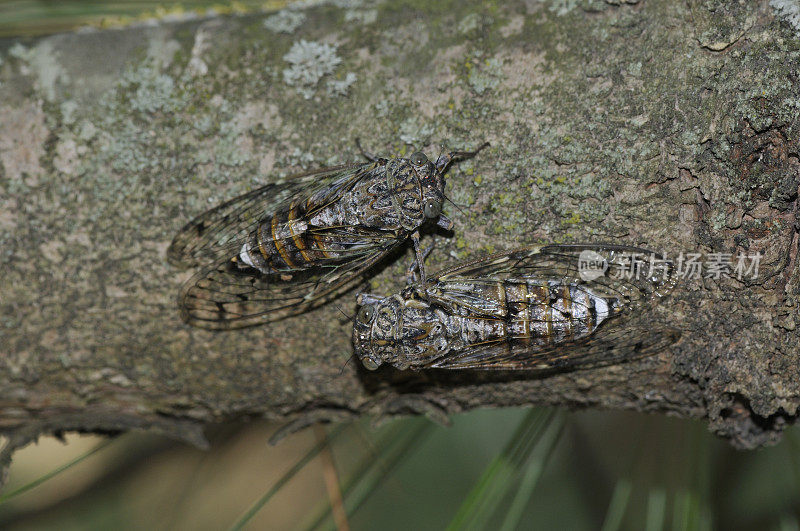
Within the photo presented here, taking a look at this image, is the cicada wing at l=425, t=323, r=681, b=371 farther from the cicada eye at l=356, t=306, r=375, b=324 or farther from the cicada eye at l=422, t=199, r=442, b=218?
the cicada eye at l=422, t=199, r=442, b=218

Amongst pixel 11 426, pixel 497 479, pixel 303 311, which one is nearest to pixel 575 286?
pixel 497 479

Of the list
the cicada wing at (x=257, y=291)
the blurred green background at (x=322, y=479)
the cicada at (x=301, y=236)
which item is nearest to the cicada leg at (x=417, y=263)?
the cicada at (x=301, y=236)

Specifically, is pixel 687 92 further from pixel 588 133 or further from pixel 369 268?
pixel 369 268

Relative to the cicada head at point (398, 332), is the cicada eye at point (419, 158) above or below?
above

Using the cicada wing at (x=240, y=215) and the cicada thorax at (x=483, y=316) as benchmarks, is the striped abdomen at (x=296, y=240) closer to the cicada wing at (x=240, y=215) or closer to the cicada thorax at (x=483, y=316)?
the cicada wing at (x=240, y=215)

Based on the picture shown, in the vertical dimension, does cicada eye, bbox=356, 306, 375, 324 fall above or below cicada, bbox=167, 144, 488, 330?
below

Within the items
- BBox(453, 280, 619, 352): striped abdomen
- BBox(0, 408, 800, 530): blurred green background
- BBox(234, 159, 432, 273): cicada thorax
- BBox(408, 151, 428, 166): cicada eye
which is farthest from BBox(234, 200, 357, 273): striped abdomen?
BBox(0, 408, 800, 530): blurred green background

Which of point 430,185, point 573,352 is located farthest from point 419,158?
point 573,352
